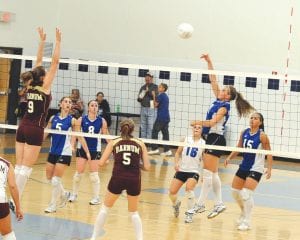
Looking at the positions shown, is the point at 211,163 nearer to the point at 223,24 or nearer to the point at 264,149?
the point at 264,149

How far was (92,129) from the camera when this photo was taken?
44.3 ft

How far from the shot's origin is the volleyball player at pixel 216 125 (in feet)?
40.7

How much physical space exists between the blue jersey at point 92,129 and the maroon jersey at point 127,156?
349cm

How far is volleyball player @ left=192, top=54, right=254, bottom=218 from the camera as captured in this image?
1239cm

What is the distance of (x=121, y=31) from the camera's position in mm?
24062

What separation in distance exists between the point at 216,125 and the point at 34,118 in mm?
3232

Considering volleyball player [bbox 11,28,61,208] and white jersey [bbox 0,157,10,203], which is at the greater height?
volleyball player [bbox 11,28,61,208]

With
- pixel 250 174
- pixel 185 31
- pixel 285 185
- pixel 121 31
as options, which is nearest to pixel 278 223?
pixel 250 174

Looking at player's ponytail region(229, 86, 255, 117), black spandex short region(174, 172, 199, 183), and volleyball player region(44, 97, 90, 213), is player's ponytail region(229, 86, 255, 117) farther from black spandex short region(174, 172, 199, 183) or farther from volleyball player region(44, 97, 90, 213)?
volleyball player region(44, 97, 90, 213)

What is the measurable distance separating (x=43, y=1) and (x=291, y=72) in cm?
819

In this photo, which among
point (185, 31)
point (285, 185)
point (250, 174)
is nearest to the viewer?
point (250, 174)

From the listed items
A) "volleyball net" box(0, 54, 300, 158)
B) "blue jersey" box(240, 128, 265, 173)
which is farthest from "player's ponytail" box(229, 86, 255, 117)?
"volleyball net" box(0, 54, 300, 158)

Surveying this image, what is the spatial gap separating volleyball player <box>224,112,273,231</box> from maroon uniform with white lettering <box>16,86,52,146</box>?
330cm

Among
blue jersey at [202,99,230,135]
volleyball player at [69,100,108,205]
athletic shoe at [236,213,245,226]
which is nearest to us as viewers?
athletic shoe at [236,213,245,226]
